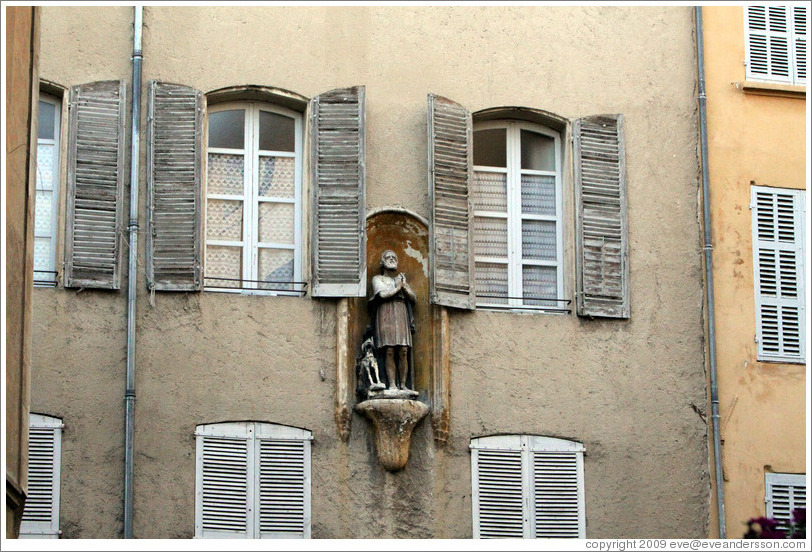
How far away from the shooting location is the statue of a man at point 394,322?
18.7 m

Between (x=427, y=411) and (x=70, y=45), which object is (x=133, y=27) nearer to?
(x=70, y=45)

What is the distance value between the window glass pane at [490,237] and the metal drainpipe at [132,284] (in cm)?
325

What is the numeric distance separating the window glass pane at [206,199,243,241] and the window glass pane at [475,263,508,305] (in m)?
2.29

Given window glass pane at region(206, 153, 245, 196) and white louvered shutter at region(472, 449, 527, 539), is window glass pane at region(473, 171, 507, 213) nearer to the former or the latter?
window glass pane at region(206, 153, 245, 196)

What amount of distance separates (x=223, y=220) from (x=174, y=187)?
0.62 metres

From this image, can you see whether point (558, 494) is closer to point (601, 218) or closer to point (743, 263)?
point (601, 218)

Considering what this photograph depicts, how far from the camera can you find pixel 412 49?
19781 mm

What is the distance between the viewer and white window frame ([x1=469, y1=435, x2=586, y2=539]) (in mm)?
18797

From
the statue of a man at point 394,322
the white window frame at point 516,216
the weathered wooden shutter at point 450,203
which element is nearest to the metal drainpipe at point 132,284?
the statue of a man at point 394,322

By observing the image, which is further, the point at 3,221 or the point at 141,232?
the point at 141,232

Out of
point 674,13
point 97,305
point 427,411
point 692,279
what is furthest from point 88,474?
point 674,13

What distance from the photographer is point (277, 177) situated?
19.5 meters

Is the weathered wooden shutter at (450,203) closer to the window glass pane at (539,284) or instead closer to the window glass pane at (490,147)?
the window glass pane at (490,147)

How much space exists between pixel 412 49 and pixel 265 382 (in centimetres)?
359
